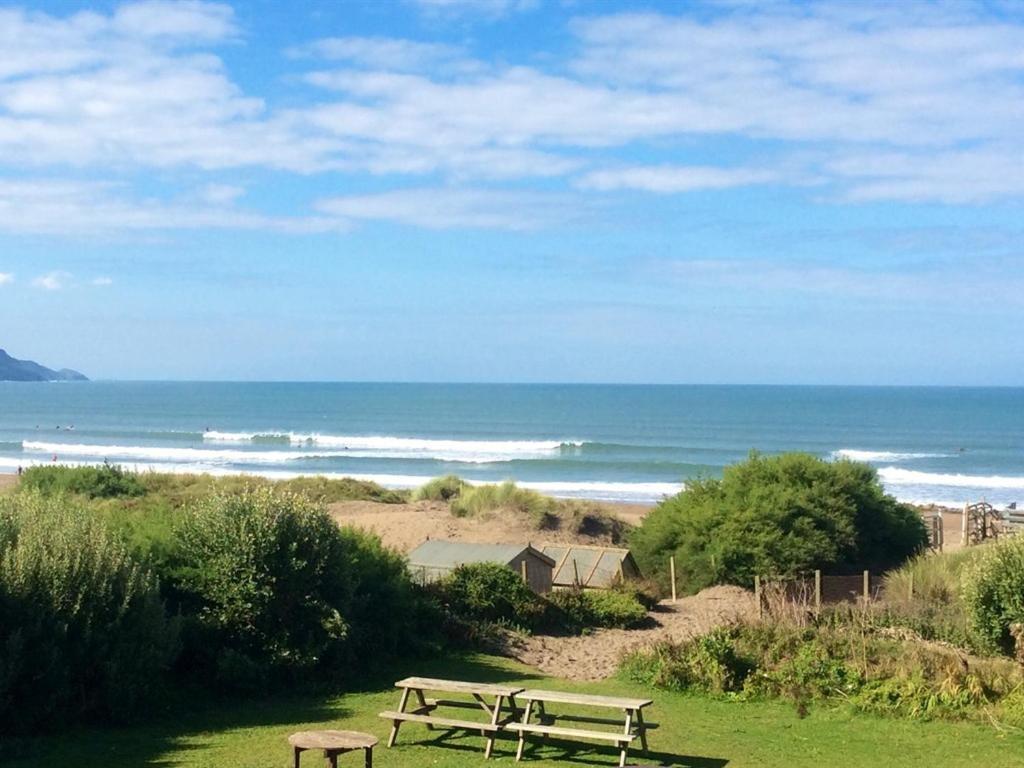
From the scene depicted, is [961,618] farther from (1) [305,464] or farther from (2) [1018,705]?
(1) [305,464]

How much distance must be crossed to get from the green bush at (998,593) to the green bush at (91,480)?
25387mm

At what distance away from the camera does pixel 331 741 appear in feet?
29.0

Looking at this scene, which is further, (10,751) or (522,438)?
(522,438)

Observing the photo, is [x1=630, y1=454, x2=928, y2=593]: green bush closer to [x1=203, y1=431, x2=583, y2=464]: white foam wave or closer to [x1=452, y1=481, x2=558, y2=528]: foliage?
[x1=452, y1=481, x2=558, y2=528]: foliage

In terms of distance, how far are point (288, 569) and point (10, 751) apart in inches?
163

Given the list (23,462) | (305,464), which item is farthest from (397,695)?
(23,462)

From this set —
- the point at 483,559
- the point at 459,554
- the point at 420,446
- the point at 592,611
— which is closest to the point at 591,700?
the point at 592,611

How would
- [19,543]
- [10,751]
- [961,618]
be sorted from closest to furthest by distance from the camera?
[10,751]
[19,543]
[961,618]

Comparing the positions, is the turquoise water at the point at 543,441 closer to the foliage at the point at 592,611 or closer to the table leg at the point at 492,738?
the foliage at the point at 592,611

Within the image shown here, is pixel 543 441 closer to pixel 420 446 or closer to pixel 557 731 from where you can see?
pixel 420 446

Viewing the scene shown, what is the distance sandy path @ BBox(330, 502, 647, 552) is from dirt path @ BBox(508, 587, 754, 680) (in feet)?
32.6

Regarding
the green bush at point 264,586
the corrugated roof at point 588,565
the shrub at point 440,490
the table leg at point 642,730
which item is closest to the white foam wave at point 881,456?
the shrub at point 440,490

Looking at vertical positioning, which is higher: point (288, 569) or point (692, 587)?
point (288, 569)

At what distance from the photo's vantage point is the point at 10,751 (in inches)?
409
